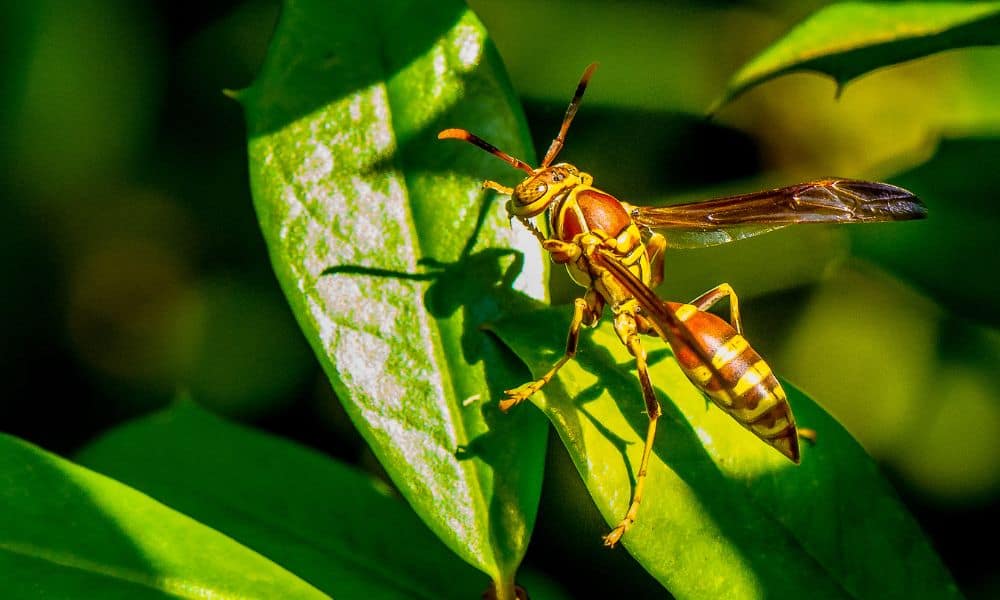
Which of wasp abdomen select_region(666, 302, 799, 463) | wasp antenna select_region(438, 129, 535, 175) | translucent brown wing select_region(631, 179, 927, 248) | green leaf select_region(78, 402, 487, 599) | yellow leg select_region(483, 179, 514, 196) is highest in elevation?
wasp antenna select_region(438, 129, 535, 175)

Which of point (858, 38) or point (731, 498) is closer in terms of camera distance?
point (731, 498)

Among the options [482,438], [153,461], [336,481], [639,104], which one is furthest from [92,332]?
[482,438]

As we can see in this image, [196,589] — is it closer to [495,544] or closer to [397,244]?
[495,544]

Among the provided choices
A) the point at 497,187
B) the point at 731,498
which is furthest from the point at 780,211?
the point at 731,498

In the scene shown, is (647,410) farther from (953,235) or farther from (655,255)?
(953,235)

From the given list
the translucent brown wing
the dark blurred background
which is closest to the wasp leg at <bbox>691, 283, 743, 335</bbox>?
the translucent brown wing

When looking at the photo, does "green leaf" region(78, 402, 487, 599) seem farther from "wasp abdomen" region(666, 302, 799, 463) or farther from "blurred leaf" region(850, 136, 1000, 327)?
"blurred leaf" region(850, 136, 1000, 327)
